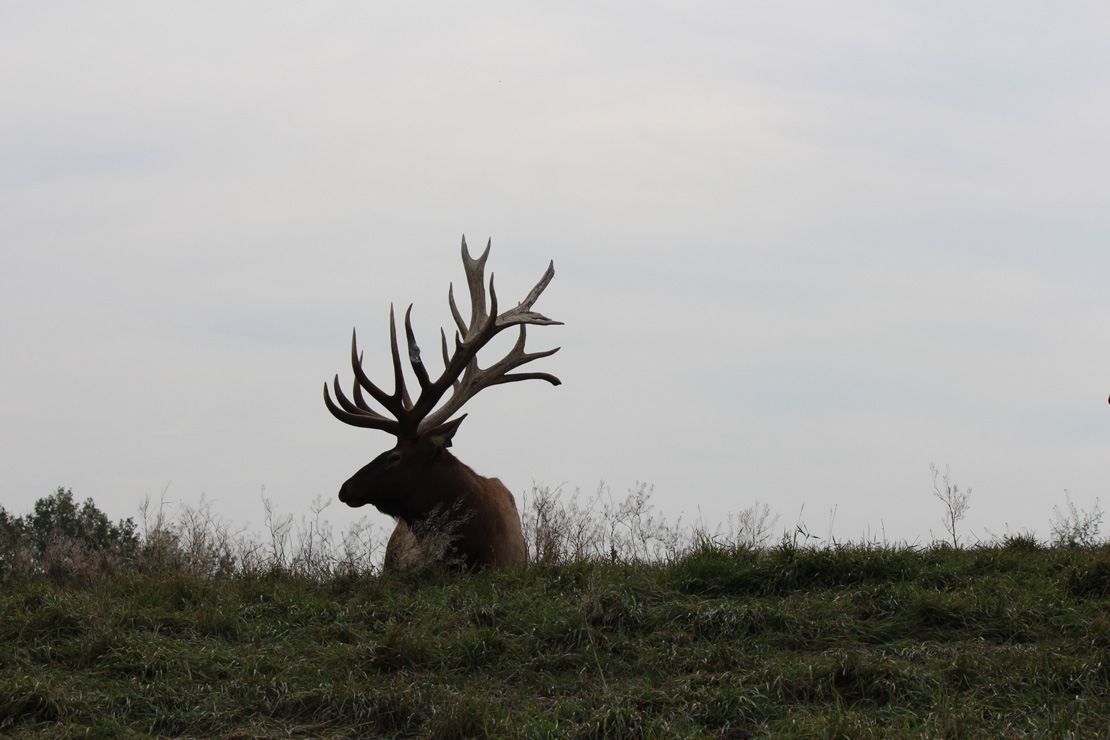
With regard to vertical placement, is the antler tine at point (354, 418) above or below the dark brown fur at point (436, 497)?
above

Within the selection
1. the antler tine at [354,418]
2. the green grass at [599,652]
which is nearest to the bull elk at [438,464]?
the antler tine at [354,418]

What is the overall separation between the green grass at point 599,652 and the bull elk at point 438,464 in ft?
4.03

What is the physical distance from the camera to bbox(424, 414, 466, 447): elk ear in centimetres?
800

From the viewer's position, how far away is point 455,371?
327 inches

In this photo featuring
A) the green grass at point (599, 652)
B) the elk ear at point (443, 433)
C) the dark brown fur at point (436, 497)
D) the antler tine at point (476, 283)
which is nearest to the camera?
the green grass at point (599, 652)

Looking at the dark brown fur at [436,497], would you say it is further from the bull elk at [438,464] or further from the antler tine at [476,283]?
the antler tine at [476,283]

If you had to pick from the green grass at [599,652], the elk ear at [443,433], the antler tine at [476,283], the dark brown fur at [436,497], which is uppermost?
the antler tine at [476,283]

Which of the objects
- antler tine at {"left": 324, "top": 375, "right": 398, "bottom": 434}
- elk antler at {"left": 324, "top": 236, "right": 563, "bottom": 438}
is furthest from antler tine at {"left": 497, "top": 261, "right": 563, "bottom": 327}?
antler tine at {"left": 324, "top": 375, "right": 398, "bottom": 434}

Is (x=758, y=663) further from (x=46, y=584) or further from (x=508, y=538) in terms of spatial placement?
(x=46, y=584)

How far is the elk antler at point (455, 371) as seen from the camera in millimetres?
8039

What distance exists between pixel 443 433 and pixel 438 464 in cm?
24

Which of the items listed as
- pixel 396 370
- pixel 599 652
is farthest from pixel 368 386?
pixel 599 652

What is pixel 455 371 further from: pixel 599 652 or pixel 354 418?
pixel 599 652

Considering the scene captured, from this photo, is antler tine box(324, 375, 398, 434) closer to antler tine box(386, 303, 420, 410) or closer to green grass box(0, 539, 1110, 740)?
antler tine box(386, 303, 420, 410)
